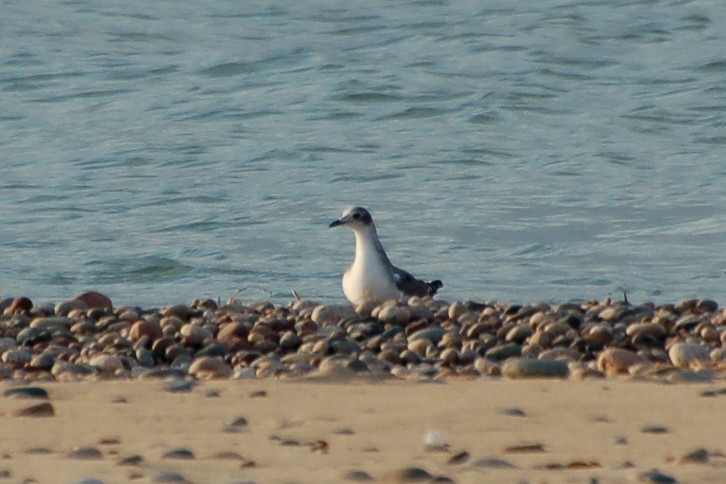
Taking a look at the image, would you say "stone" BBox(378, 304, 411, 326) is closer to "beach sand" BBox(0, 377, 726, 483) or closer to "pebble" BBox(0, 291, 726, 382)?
"pebble" BBox(0, 291, 726, 382)

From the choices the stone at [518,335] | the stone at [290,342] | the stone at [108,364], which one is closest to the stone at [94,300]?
the stone at [290,342]

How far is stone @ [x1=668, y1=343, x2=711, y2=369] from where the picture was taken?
584 cm

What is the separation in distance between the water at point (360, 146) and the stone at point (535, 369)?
14.6 feet

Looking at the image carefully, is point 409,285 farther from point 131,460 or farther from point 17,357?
point 131,460

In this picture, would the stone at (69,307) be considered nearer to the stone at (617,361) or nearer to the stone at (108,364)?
the stone at (108,364)

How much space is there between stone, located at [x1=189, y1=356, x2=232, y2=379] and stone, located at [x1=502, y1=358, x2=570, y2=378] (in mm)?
1081

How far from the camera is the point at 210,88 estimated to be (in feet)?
58.7

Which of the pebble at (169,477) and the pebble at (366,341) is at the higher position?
the pebble at (169,477)

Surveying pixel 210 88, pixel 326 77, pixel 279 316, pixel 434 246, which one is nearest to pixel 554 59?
pixel 326 77

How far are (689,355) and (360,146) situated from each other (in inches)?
377

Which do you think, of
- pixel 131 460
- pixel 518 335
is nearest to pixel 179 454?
pixel 131 460

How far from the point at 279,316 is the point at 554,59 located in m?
12.1

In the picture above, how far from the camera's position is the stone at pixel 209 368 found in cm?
562

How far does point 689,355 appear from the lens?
19.3ft
